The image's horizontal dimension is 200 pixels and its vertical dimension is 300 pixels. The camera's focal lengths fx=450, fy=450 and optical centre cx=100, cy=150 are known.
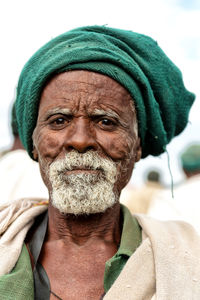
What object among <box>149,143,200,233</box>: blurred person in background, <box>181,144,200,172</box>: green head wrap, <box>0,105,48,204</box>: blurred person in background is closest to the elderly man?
<box>149,143,200,233</box>: blurred person in background

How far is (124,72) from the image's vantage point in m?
2.49

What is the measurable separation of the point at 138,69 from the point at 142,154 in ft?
2.18

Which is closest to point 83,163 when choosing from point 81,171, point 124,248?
point 81,171

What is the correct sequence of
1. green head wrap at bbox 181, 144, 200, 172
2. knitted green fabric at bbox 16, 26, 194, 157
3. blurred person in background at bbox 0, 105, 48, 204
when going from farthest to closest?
green head wrap at bbox 181, 144, 200, 172
blurred person in background at bbox 0, 105, 48, 204
knitted green fabric at bbox 16, 26, 194, 157

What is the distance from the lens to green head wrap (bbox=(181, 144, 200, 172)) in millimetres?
8523

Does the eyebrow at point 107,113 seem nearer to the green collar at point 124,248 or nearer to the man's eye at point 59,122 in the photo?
the man's eye at point 59,122

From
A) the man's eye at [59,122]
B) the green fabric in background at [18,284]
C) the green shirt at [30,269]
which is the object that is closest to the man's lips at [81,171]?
the man's eye at [59,122]

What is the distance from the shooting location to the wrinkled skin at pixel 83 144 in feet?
7.74

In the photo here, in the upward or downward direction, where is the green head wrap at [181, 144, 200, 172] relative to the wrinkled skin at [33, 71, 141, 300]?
downward

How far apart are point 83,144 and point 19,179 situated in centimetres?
269

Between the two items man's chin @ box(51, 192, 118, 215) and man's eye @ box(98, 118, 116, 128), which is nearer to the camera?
man's chin @ box(51, 192, 118, 215)

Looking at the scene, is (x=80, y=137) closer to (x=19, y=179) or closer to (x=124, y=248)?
(x=124, y=248)

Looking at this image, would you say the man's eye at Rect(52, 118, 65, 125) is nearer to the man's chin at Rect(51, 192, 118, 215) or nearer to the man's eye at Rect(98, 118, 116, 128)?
the man's eye at Rect(98, 118, 116, 128)

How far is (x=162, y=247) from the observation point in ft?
7.53
